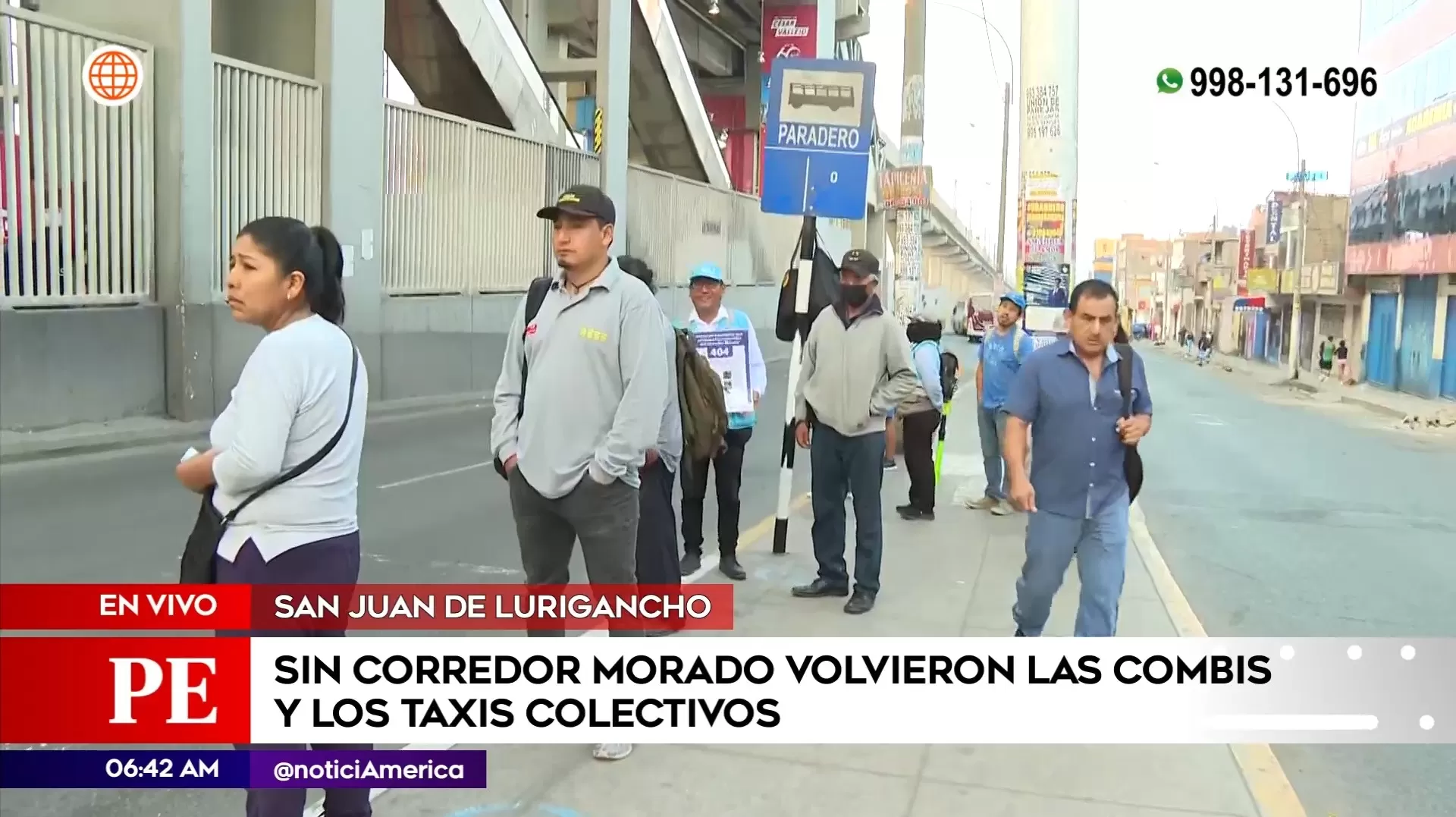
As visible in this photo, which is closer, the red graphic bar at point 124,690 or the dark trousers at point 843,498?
the red graphic bar at point 124,690

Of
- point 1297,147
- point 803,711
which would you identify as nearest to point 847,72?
point 803,711

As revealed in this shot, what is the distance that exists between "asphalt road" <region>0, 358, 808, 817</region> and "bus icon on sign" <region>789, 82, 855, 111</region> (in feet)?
9.76

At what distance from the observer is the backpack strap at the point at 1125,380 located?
4590mm

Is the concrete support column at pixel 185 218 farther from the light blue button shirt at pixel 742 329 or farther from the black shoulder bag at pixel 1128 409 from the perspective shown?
the black shoulder bag at pixel 1128 409

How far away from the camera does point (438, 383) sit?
1777cm

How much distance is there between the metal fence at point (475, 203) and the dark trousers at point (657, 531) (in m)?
12.4

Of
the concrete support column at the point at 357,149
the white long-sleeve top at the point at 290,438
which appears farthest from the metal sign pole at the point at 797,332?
the concrete support column at the point at 357,149

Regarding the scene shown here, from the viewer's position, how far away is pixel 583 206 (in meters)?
3.88

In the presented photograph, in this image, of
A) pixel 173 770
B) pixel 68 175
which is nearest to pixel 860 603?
pixel 173 770

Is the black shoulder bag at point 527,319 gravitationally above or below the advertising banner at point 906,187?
below

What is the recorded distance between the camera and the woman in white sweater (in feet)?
9.13

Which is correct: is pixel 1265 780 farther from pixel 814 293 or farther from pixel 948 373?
pixel 948 373

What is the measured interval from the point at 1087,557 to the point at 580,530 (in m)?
2.03

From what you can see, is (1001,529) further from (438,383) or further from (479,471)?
(438,383)
